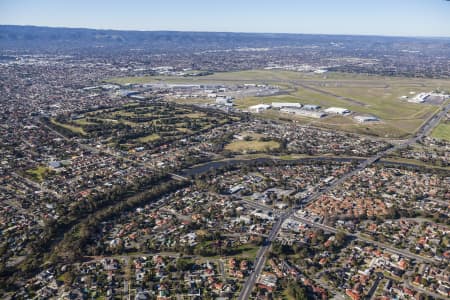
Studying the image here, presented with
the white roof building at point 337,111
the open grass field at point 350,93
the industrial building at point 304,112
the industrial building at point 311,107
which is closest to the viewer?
the open grass field at point 350,93

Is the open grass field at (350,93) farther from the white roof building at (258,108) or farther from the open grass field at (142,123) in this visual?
the open grass field at (142,123)

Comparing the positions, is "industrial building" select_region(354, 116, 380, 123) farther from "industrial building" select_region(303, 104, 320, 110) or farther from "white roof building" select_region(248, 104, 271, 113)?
"white roof building" select_region(248, 104, 271, 113)

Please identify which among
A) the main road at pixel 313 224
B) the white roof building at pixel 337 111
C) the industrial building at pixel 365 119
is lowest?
the main road at pixel 313 224

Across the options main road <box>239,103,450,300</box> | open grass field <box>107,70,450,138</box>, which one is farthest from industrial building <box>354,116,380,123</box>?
main road <box>239,103,450,300</box>

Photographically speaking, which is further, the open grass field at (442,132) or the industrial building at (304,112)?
the industrial building at (304,112)

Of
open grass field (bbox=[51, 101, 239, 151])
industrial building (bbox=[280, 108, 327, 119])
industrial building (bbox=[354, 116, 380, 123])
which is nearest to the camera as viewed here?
open grass field (bbox=[51, 101, 239, 151])

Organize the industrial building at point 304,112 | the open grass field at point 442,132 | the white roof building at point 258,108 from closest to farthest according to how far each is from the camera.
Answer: the open grass field at point 442,132, the industrial building at point 304,112, the white roof building at point 258,108

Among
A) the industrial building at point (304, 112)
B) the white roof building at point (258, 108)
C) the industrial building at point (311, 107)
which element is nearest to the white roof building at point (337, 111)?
the industrial building at point (311, 107)

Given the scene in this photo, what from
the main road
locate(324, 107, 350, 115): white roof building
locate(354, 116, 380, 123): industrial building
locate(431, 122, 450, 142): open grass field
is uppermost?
locate(324, 107, 350, 115): white roof building
